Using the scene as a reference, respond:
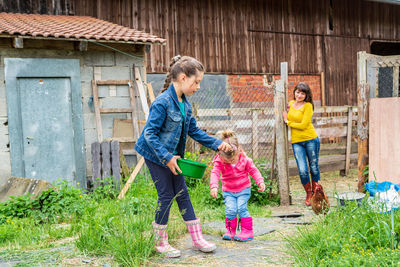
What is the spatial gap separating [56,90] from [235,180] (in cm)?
498

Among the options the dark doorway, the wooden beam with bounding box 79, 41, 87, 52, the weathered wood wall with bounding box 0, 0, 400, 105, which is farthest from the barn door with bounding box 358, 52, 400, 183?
the dark doorway

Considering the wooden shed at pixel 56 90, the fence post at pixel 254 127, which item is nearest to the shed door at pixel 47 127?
the wooden shed at pixel 56 90

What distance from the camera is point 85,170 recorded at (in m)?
8.27

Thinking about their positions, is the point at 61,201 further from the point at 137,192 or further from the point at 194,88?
the point at 194,88

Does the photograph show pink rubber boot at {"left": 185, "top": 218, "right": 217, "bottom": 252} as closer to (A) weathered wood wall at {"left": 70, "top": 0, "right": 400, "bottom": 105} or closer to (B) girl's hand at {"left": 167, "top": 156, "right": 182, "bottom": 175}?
(B) girl's hand at {"left": 167, "top": 156, "right": 182, "bottom": 175}

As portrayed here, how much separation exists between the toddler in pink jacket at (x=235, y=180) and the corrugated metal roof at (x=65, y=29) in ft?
14.7

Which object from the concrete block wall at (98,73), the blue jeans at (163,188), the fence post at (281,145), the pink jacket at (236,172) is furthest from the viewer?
the concrete block wall at (98,73)

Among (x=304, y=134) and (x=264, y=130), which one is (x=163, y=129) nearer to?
(x=304, y=134)

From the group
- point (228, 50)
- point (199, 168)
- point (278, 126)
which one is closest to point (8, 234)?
point (199, 168)

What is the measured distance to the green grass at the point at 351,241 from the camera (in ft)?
9.73

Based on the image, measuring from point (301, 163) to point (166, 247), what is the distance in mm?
3378

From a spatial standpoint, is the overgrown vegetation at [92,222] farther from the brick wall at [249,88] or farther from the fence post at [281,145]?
the brick wall at [249,88]

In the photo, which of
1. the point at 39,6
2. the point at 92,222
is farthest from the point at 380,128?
the point at 39,6

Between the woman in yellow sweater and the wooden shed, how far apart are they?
337 cm
